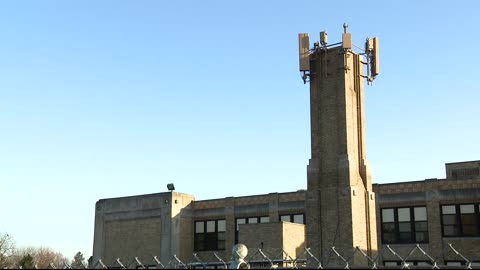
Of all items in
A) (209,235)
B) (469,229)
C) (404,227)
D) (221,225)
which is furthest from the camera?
(209,235)

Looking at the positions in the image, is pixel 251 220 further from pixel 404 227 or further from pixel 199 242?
pixel 404 227

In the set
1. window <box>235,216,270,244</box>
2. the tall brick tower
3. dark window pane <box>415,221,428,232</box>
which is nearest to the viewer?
the tall brick tower

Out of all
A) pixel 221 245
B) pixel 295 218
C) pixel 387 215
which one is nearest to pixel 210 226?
pixel 221 245

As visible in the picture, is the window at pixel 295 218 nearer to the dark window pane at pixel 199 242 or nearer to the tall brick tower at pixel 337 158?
the dark window pane at pixel 199 242

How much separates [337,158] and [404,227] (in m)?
10.1

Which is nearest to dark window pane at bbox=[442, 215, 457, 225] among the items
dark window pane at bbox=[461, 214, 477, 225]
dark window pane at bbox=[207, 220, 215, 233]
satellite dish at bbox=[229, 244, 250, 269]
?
dark window pane at bbox=[461, 214, 477, 225]

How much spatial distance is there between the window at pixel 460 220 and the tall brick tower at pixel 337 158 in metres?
7.44

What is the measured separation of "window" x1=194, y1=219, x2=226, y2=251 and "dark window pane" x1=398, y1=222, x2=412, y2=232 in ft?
50.4

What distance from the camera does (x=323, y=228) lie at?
3684cm

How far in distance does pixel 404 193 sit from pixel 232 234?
49.0ft

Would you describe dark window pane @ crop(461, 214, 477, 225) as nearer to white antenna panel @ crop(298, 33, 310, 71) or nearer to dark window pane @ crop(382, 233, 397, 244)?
dark window pane @ crop(382, 233, 397, 244)

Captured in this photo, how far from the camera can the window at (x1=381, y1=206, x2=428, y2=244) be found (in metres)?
43.0

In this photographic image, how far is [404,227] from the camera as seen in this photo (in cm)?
4366

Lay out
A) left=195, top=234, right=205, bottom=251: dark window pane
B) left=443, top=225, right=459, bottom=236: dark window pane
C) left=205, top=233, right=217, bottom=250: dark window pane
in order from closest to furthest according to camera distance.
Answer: left=443, top=225, right=459, bottom=236: dark window pane → left=205, top=233, right=217, bottom=250: dark window pane → left=195, top=234, right=205, bottom=251: dark window pane
